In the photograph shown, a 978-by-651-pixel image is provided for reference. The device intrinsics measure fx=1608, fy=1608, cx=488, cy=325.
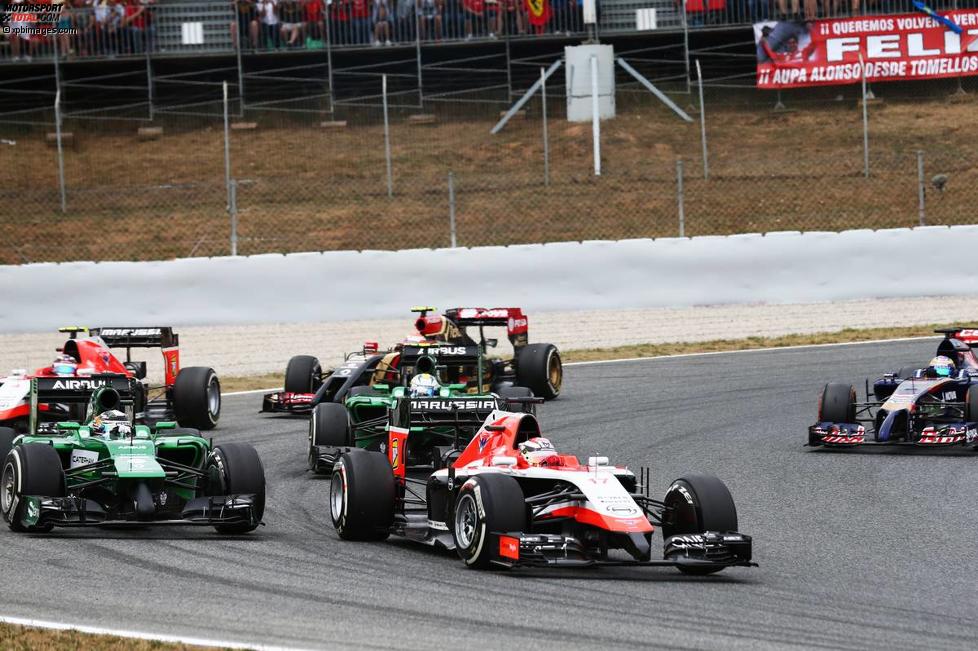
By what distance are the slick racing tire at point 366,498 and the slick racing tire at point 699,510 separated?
7.10 ft

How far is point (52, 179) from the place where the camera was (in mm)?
35281

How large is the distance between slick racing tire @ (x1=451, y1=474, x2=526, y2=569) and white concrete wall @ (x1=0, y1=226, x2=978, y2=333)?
50.8 ft

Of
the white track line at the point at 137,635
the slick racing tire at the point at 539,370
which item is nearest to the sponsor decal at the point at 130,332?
the slick racing tire at the point at 539,370

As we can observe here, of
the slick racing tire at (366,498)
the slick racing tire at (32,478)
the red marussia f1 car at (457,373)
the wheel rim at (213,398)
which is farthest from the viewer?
the wheel rim at (213,398)

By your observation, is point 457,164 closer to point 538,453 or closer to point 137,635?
point 538,453

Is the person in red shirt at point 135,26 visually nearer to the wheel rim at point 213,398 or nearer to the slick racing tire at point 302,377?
the slick racing tire at point 302,377

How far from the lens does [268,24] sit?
126 feet

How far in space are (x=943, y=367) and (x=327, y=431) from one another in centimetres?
652

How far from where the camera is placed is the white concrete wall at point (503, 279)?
25906mm

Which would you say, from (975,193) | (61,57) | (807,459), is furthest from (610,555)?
(61,57)

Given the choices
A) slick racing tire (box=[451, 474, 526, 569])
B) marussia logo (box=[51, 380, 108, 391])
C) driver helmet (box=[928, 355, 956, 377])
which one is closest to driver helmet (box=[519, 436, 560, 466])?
slick racing tire (box=[451, 474, 526, 569])

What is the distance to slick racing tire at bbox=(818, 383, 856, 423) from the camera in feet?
56.1

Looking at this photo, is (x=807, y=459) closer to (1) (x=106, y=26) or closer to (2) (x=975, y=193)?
(2) (x=975, y=193)

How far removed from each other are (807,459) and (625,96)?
2308cm
